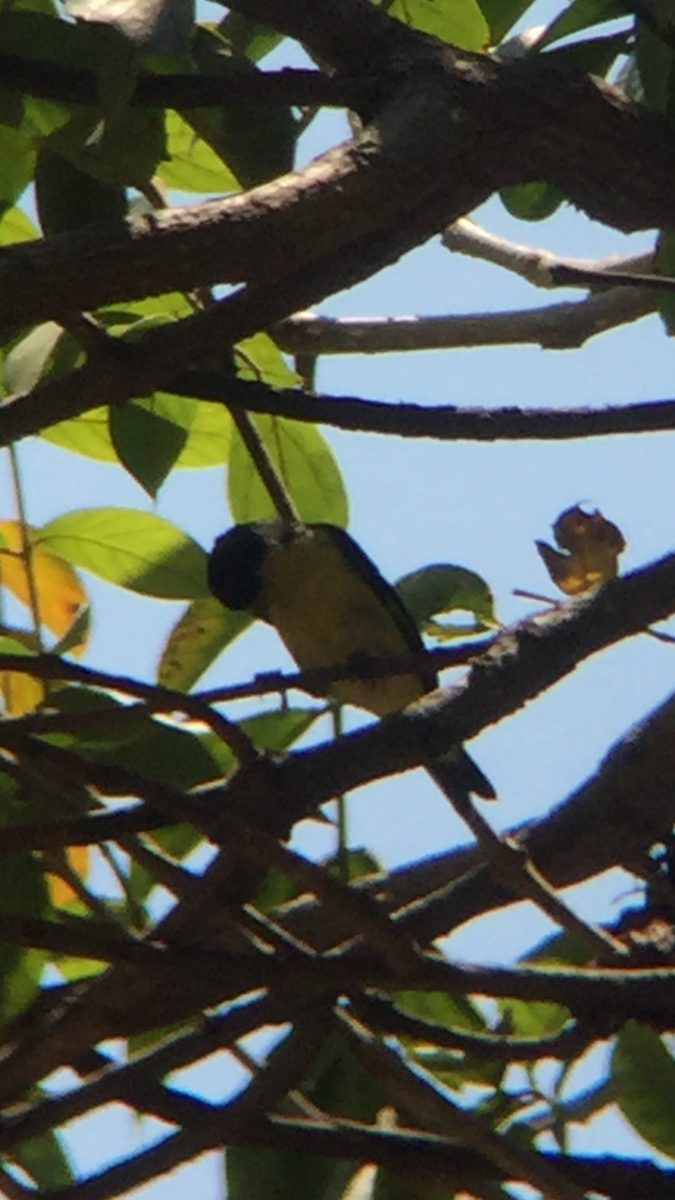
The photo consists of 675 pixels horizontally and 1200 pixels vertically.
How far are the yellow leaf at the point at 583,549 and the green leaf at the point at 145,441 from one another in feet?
1.43

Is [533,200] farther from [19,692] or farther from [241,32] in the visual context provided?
[19,692]

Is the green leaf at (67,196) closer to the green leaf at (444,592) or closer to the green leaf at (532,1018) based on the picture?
the green leaf at (444,592)

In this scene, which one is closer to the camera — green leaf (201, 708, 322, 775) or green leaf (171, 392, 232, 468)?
green leaf (201, 708, 322, 775)

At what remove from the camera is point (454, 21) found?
70.5 inches

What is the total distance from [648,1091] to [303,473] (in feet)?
2.89

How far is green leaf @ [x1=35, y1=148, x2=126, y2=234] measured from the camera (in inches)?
Answer: 61.1

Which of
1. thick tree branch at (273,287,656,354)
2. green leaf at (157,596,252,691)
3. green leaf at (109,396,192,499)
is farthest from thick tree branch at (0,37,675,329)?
thick tree branch at (273,287,656,354)

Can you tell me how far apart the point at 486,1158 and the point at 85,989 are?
35 centimetres

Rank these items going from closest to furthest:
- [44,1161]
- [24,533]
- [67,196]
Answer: [67,196]
[44,1161]
[24,533]

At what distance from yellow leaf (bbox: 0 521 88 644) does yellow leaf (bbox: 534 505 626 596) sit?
1.78 feet

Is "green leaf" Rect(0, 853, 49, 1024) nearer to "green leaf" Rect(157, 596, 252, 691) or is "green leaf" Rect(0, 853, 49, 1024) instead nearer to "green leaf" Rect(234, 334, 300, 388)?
"green leaf" Rect(157, 596, 252, 691)

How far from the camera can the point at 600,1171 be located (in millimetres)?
1381

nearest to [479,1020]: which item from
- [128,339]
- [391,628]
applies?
[128,339]

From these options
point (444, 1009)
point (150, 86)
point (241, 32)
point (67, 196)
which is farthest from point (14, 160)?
point (444, 1009)
